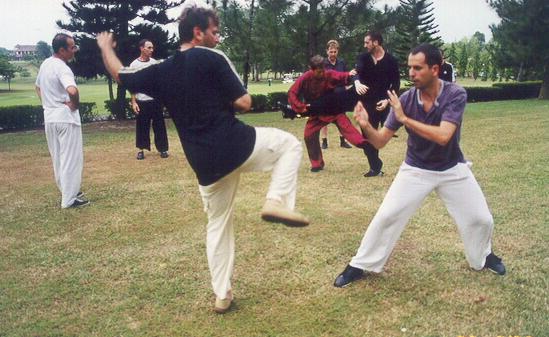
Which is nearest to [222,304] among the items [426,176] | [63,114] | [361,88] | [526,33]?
[426,176]

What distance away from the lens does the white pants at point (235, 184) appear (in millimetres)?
3322

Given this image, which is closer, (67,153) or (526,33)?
(67,153)

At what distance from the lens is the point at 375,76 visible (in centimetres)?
788

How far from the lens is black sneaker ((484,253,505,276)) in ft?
13.8

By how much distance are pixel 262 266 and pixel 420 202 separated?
1.56 metres

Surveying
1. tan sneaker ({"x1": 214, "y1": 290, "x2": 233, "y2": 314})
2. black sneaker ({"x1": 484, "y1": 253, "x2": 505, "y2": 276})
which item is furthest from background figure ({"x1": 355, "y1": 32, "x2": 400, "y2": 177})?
tan sneaker ({"x1": 214, "y1": 290, "x2": 233, "y2": 314})

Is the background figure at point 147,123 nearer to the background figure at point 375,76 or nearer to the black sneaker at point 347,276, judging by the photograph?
the background figure at point 375,76

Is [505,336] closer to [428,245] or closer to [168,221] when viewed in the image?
[428,245]

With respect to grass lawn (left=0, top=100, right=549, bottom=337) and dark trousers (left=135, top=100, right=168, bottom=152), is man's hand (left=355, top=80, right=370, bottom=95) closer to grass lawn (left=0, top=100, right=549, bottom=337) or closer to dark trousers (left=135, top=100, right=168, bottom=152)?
grass lawn (left=0, top=100, right=549, bottom=337)

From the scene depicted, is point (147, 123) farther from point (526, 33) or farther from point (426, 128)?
point (526, 33)

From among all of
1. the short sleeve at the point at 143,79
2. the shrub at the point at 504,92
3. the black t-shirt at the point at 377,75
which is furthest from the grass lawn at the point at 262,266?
the shrub at the point at 504,92

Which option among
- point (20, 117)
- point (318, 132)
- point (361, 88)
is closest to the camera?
point (361, 88)

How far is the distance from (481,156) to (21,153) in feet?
33.8

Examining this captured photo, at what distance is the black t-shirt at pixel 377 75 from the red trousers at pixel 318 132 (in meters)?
0.58
